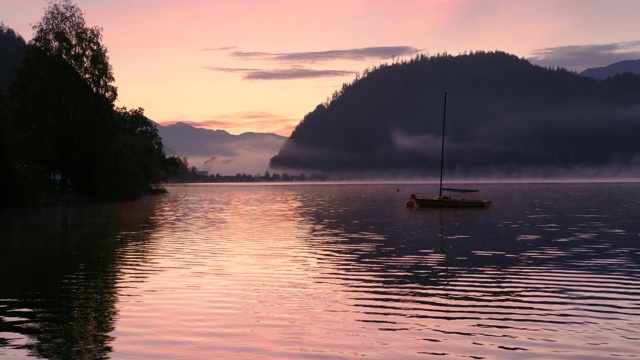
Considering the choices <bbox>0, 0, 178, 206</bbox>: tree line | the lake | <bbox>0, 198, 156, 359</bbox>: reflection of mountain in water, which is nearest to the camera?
the lake

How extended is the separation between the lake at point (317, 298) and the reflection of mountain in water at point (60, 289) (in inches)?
2.9

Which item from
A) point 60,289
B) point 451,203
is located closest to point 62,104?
point 451,203

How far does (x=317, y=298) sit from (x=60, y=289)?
951 centimetres

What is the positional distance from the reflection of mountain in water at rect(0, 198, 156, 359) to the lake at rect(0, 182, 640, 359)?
7cm

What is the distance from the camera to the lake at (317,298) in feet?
60.1

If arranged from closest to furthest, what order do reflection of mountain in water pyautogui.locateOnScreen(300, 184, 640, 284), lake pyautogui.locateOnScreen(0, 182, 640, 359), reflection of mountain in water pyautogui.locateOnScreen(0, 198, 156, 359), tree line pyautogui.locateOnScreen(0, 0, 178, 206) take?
lake pyautogui.locateOnScreen(0, 182, 640, 359) < reflection of mountain in water pyautogui.locateOnScreen(0, 198, 156, 359) < reflection of mountain in water pyautogui.locateOnScreen(300, 184, 640, 284) < tree line pyautogui.locateOnScreen(0, 0, 178, 206)

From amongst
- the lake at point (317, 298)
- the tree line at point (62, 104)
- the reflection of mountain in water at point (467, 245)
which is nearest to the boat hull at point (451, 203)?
the reflection of mountain in water at point (467, 245)

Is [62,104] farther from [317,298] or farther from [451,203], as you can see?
[317,298]

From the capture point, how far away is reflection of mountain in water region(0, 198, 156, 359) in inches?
→ 740

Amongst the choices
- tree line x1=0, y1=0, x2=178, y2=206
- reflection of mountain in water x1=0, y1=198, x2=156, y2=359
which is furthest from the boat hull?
reflection of mountain in water x1=0, y1=198, x2=156, y2=359

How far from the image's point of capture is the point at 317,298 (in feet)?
84.0

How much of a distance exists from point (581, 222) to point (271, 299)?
2105 inches

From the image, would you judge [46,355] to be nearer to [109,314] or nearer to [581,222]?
[109,314]

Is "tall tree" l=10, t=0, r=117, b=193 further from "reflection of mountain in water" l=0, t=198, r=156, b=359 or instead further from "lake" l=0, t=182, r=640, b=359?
"lake" l=0, t=182, r=640, b=359
